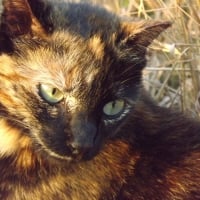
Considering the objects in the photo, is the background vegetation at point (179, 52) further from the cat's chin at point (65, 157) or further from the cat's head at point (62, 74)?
the cat's chin at point (65, 157)

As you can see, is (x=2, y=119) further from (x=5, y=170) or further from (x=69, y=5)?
(x=69, y=5)

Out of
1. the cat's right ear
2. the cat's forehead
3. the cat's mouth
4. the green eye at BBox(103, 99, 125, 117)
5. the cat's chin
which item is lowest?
the cat's chin

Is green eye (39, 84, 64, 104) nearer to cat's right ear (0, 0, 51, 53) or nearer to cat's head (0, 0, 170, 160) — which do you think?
cat's head (0, 0, 170, 160)

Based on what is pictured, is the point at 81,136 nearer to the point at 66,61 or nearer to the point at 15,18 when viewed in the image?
the point at 66,61

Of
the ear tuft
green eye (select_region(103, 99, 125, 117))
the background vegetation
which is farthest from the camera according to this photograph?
the background vegetation

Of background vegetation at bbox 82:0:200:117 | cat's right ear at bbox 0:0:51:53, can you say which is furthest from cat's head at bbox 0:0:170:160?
background vegetation at bbox 82:0:200:117

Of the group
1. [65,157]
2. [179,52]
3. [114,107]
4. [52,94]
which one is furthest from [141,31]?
[179,52]
